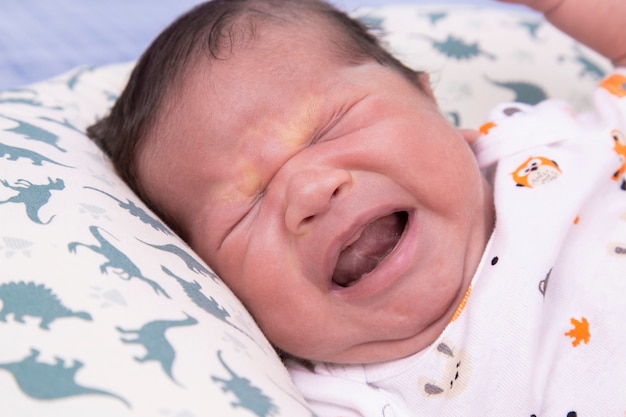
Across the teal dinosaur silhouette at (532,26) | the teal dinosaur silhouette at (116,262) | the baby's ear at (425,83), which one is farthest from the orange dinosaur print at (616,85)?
the teal dinosaur silhouette at (116,262)

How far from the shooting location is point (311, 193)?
0.83 m

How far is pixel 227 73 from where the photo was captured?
0.94 metres

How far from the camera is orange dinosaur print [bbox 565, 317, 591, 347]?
2.96ft

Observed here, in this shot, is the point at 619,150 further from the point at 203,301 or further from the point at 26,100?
the point at 26,100

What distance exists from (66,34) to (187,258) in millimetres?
1322

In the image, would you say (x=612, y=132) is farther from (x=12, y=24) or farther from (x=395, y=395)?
(x=12, y=24)

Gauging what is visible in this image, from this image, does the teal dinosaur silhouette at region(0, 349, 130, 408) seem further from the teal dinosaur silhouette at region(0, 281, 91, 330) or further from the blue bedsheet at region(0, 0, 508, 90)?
the blue bedsheet at region(0, 0, 508, 90)

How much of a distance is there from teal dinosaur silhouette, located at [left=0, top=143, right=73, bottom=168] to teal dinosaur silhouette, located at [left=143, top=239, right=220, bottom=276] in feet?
0.61

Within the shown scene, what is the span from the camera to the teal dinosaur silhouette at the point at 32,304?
1.99ft

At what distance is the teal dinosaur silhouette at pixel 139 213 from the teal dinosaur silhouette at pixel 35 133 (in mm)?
143

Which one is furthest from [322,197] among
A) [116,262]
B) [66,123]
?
[66,123]

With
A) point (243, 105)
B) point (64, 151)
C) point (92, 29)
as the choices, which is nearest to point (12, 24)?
point (92, 29)

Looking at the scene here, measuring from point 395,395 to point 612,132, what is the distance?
0.54 metres

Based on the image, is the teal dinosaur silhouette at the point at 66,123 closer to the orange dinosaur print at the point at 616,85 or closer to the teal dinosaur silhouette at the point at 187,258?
the teal dinosaur silhouette at the point at 187,258
